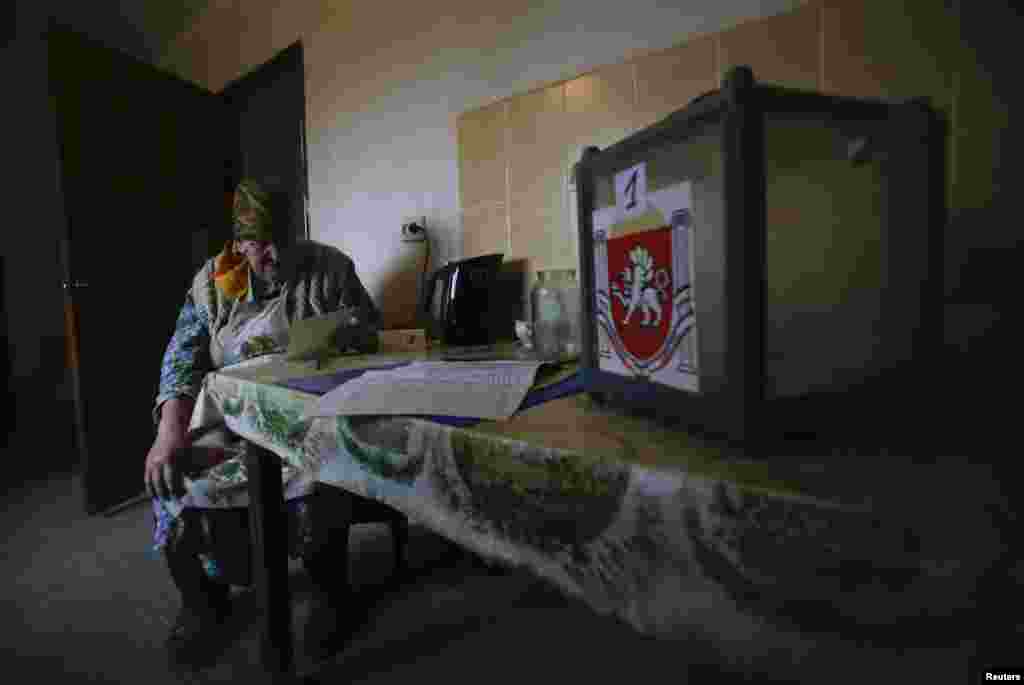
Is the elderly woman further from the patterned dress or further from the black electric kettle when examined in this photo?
the black electric kettle

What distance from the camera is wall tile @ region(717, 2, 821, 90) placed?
33.4 inches

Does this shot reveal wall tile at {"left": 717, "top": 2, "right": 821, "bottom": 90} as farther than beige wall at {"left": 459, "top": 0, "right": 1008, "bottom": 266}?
Yes

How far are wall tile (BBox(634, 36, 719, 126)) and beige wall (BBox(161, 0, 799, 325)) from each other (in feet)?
0.05

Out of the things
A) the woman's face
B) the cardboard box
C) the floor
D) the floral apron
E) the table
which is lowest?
the floor

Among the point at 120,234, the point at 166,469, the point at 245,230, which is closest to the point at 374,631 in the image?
the point at 166,469

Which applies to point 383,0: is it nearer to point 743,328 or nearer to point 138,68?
point 138,68

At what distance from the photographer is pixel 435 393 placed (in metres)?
0.52

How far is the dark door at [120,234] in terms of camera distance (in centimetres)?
184

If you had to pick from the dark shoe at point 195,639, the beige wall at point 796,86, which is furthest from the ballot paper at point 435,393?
the dark shoe at point 195,639

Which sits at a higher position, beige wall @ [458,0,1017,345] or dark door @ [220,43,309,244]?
dark door @ [220,43,309,244]

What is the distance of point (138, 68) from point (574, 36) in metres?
2.12

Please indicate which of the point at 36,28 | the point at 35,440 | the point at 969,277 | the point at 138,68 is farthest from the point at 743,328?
the point at 36,28

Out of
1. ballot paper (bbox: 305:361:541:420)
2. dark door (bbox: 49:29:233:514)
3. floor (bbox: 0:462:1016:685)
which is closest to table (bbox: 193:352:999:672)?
ballot paper (bbox: 305:361:541:420)

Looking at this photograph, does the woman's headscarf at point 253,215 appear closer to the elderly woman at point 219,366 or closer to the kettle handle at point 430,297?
the elderly woman at point 219,366
